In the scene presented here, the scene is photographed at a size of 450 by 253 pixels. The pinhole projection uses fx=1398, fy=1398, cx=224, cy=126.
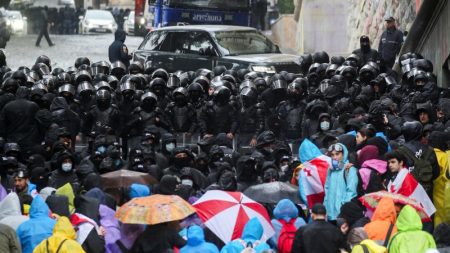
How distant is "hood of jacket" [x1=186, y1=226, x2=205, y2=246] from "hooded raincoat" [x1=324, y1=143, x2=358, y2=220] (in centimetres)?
318

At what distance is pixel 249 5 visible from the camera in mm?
38938

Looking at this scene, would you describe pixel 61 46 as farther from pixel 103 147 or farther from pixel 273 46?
pixel 103 147

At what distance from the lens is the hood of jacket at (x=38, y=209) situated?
13.0m

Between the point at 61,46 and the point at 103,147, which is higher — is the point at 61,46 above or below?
below

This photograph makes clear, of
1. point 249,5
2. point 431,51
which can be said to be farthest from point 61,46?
point 431,51

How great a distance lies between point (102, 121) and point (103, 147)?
271 centimetres

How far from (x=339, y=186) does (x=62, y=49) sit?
34390mm

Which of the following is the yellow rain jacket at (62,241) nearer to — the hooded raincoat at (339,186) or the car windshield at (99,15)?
the hooded raincoat at (339,186)

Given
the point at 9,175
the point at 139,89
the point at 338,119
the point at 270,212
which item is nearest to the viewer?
the point at 270,212

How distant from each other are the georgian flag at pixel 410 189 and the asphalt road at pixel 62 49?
27246 mm

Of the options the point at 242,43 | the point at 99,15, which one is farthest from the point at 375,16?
the point at 99,15

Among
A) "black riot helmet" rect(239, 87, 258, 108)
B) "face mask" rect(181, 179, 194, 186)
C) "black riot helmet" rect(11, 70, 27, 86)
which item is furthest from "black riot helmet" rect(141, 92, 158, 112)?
"face mask" rect(181, 179, 194, 186)

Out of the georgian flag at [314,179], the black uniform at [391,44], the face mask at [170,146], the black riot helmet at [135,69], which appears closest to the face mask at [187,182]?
the georgian flag at [314,179]

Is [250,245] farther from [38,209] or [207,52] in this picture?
[207,52]
